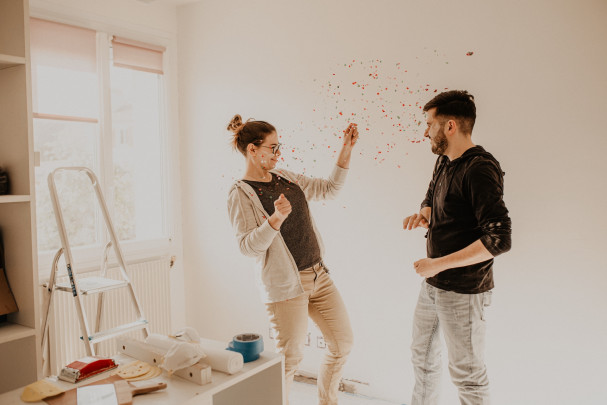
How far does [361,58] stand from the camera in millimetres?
2926

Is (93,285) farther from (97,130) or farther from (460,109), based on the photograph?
(460,109)

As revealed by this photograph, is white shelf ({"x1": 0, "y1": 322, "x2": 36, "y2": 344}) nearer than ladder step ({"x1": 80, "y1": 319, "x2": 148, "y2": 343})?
Yes

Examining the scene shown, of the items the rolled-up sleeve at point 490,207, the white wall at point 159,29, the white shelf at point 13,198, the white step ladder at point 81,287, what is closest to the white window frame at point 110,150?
the white wall at point 159,29

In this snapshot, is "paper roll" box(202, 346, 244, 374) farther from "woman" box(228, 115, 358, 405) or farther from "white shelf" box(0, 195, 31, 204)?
"white shelf" box(0, 195, 31, 204)

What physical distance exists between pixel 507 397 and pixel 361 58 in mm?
2062

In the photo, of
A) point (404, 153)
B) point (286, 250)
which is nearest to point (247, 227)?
point (286, 250)

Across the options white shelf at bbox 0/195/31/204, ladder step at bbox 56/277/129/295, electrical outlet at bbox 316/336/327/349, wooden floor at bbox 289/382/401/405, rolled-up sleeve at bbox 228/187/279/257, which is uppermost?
white shelf at bbox 0/195/31/204

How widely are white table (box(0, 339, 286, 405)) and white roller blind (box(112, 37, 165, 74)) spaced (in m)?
2.38

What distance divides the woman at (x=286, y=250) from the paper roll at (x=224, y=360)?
559 millimetres

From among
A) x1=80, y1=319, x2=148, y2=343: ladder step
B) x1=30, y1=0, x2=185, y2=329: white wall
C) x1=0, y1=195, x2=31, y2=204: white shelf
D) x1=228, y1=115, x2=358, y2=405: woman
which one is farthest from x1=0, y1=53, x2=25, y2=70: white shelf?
x1=80, y1=319, x2=148, y2=343: ladder step

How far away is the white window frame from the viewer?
320 cm

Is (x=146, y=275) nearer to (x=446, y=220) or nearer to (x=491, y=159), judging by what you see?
(x=446, y=220)

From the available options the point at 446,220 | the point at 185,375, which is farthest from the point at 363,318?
the point at 185,375

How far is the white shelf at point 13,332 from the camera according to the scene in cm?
199
